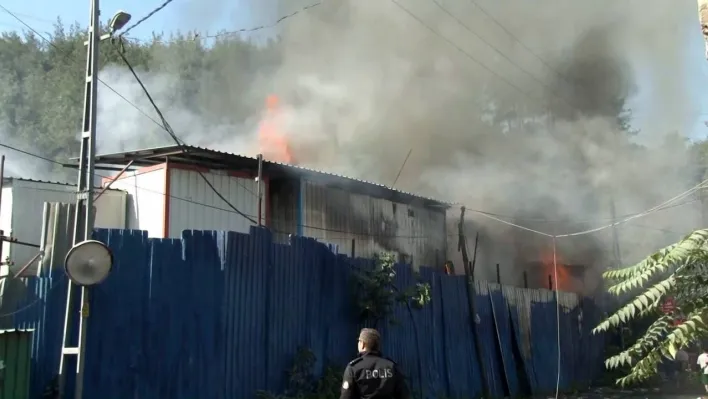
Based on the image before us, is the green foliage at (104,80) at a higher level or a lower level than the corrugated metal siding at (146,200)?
higher

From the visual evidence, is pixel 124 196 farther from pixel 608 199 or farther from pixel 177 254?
pixel 608 199

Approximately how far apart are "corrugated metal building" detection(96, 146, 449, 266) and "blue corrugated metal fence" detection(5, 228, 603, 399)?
2060 mm

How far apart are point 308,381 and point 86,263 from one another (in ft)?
11.5

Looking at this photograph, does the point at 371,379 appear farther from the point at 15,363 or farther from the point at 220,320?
the point at 220,320

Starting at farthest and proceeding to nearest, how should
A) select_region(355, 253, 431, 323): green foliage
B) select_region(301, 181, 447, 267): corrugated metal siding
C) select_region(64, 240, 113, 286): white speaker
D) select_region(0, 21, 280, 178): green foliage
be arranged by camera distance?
select_region(0, 21, 280, 178): green foliage
select_region(301, 181, 447, 267): corrugated metal siding
select_region(355, 253, 431, 323): green foliage
select_region(64, 240, 113, 286): white speaker

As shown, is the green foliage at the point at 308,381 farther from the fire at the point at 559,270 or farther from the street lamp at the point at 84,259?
the fire at the point at 559,270

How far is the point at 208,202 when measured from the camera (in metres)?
12.8

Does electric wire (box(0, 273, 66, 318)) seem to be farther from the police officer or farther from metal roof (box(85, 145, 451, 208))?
metal roof (box(85, 145, 451, 208))

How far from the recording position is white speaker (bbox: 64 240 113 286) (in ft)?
19.7

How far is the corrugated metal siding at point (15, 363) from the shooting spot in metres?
5.71

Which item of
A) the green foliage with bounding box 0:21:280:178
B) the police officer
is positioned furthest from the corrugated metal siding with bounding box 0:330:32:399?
the green foliage with bounding box 0:21:280:178

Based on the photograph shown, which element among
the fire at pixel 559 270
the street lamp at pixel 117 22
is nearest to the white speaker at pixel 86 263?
the street lamp at pixel 117 22

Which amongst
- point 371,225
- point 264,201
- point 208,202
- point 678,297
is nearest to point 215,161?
point 208,202

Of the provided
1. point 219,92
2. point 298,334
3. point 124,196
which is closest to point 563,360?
point 298,334
